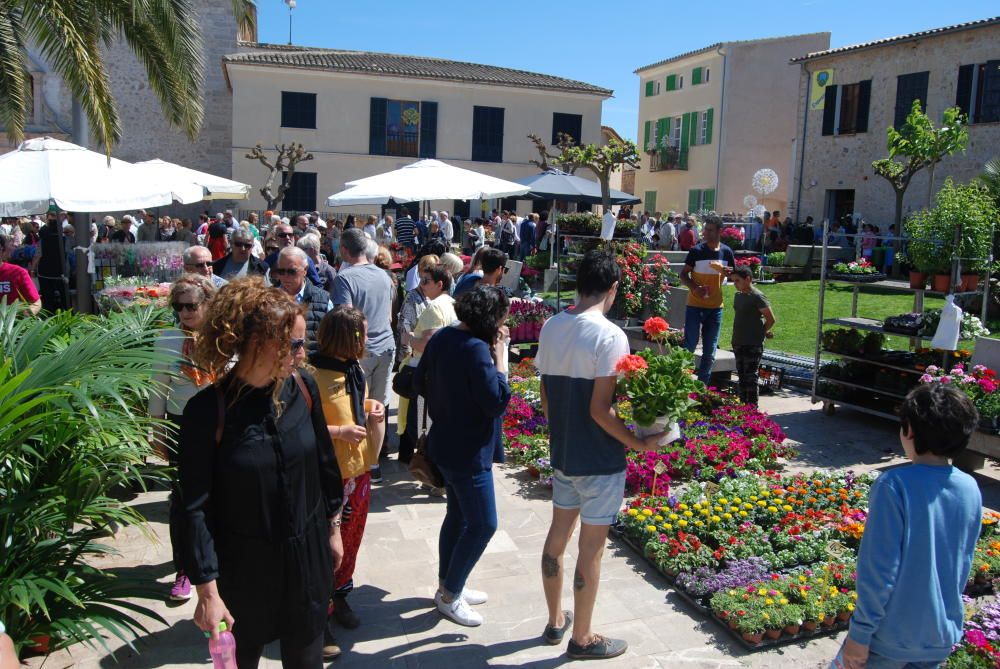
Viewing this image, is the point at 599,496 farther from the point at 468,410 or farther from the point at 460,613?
the point at 460,613

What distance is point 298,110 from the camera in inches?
1255

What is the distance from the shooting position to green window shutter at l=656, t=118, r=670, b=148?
39.7m

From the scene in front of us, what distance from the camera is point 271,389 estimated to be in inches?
102

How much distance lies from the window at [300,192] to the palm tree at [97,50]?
20.1 metres

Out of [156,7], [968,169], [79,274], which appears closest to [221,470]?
[79,274]

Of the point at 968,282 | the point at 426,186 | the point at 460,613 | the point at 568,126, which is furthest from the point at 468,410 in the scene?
the point at 568,126

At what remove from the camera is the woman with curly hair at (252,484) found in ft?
7.98

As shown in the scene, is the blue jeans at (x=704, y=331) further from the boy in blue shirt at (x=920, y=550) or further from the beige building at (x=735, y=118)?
the beige building at (x=735, y=118)

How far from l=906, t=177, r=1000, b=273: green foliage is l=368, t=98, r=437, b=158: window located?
26.9 meters

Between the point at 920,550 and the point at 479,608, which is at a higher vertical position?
A: the point at 920,550

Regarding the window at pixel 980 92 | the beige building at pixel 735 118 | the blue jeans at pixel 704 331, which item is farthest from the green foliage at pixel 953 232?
the beige building at pixel 735 118

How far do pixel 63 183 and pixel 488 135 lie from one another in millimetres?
27400

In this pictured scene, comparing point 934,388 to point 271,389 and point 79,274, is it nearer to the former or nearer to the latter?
point 271,389

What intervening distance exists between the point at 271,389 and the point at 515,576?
2.58 meters
